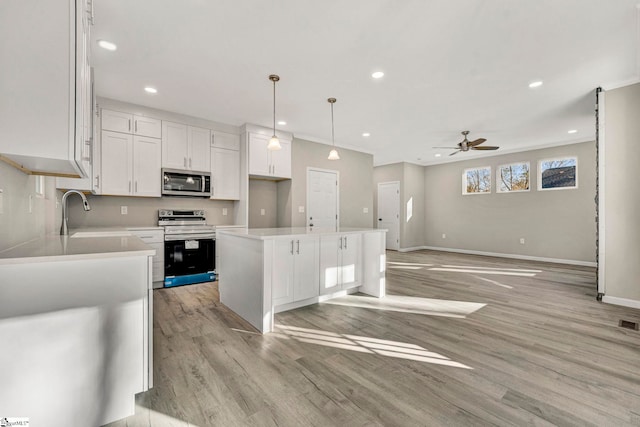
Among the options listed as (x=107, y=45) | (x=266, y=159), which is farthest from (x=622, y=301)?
(x=107, y=45)

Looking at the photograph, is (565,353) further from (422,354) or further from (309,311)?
(309,311)

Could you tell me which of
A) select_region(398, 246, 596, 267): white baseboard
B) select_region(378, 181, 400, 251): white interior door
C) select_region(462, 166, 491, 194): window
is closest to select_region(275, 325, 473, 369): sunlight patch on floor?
select_region(398, 246, 596, 267): white baseboard

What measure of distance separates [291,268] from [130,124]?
10.5 feet

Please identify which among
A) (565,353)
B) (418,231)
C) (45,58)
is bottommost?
(565,353)

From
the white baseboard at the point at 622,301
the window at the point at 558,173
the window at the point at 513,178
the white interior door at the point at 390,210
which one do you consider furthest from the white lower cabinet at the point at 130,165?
the window at the point at 558,173

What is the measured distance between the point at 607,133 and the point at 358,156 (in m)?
4.23

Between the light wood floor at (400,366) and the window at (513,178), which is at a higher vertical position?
the window at (513,178)

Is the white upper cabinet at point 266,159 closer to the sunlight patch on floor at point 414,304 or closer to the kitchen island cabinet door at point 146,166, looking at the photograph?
the kitchen island cabinet door at point 146,166

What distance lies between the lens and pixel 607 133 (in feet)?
11.2

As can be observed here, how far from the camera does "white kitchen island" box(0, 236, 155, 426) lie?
3.91ft

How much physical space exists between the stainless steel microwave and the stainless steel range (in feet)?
1.12

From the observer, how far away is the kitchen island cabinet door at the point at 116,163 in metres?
3.84

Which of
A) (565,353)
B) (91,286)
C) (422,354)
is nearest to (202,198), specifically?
(91,286)

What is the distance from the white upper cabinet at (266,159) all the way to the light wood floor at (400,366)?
7.99ft
